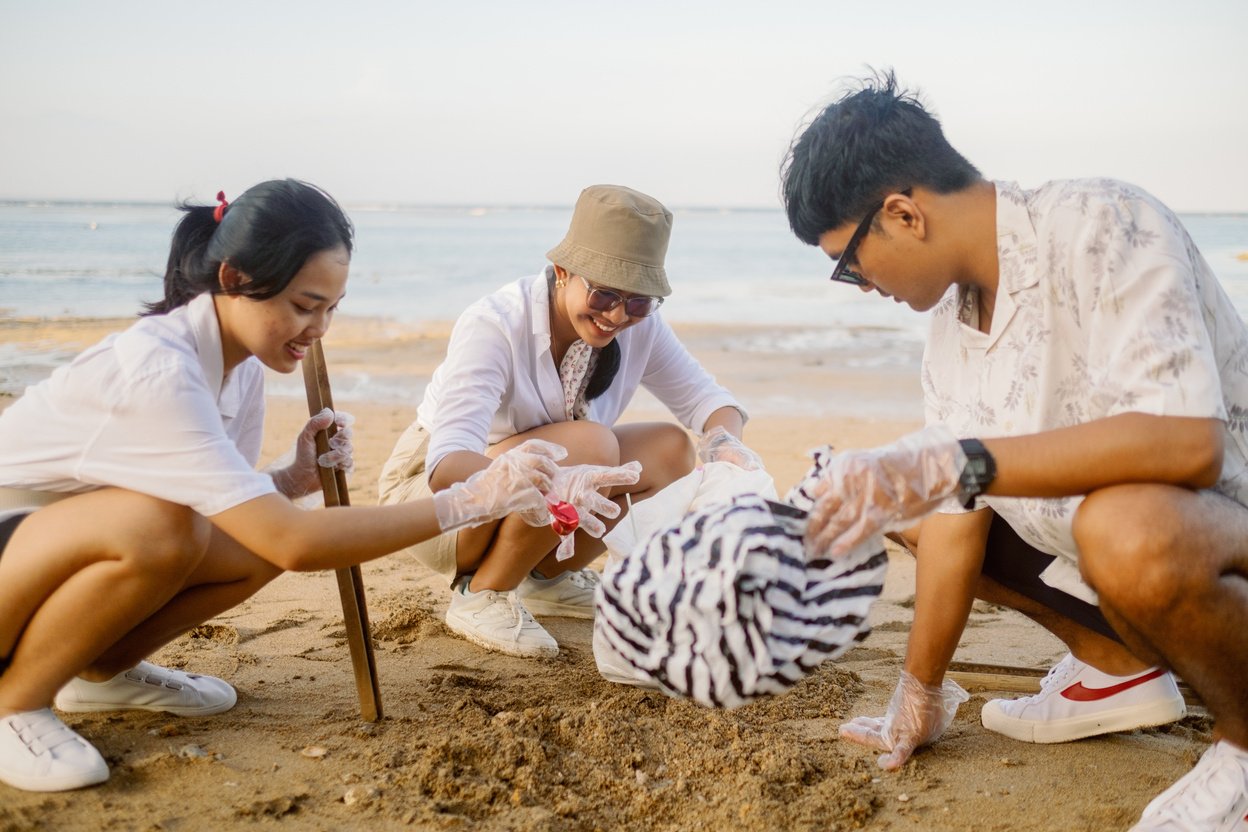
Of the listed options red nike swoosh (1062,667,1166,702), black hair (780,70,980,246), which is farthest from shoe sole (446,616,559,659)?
black hair (780,70,980,246)

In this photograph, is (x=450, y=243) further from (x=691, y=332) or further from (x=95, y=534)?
(x=95, y=534)

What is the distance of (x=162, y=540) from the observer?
2055mm

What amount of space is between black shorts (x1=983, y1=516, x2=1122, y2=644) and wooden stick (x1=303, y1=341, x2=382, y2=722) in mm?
1433

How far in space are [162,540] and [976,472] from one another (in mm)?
1552

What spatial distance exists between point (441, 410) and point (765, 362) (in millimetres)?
7030

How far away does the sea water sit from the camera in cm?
1192

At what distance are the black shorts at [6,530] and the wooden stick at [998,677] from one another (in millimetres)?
2248

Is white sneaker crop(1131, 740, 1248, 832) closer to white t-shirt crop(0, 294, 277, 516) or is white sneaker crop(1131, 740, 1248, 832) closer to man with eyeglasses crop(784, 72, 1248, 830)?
man with eyeglasses crop(784, 72, 1248, 830)

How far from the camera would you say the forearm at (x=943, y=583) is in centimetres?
225

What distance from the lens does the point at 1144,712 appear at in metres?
2.37

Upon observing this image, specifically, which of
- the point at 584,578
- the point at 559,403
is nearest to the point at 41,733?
the point at 559,403

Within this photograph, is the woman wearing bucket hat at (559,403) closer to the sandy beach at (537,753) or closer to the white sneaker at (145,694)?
the sandy beach at (537,753)

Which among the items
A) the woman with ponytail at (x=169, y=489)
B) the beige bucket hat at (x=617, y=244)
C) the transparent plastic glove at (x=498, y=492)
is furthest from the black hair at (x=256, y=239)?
the beige bucket hat at (x=617, y=244)

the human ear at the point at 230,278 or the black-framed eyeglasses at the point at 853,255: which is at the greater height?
the black-framed eyeglasses at the point at 853,255
